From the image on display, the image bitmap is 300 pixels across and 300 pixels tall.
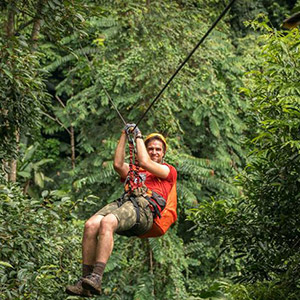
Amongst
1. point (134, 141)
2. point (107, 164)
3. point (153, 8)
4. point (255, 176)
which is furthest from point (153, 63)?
point (134, 141)

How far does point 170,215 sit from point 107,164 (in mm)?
4576

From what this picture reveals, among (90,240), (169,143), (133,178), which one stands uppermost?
(133,178)

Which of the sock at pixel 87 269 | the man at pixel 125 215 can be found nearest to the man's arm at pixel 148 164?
the man at pixel 125 215

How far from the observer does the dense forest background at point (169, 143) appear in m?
4.58

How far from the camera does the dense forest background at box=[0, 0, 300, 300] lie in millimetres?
4582

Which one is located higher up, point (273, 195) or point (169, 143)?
point (273, 195)

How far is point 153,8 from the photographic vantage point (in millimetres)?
8500

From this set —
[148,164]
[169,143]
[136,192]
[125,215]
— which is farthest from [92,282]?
[169,143]

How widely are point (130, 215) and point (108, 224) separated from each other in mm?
250

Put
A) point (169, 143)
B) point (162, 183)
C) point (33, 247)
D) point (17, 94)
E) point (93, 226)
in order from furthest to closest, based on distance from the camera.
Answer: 1. point (169, 143)
2. point (17, 94)
3. point (33, 247)
4. point (162, 183)
5. point (93, 226)

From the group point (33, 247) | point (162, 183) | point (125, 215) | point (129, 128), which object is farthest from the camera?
point (33, 247)

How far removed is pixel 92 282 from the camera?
332cm

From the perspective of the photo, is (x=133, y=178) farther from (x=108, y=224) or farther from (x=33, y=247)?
(x=33, y=247)

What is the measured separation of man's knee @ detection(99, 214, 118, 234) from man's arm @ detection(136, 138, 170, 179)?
0.48 metres
